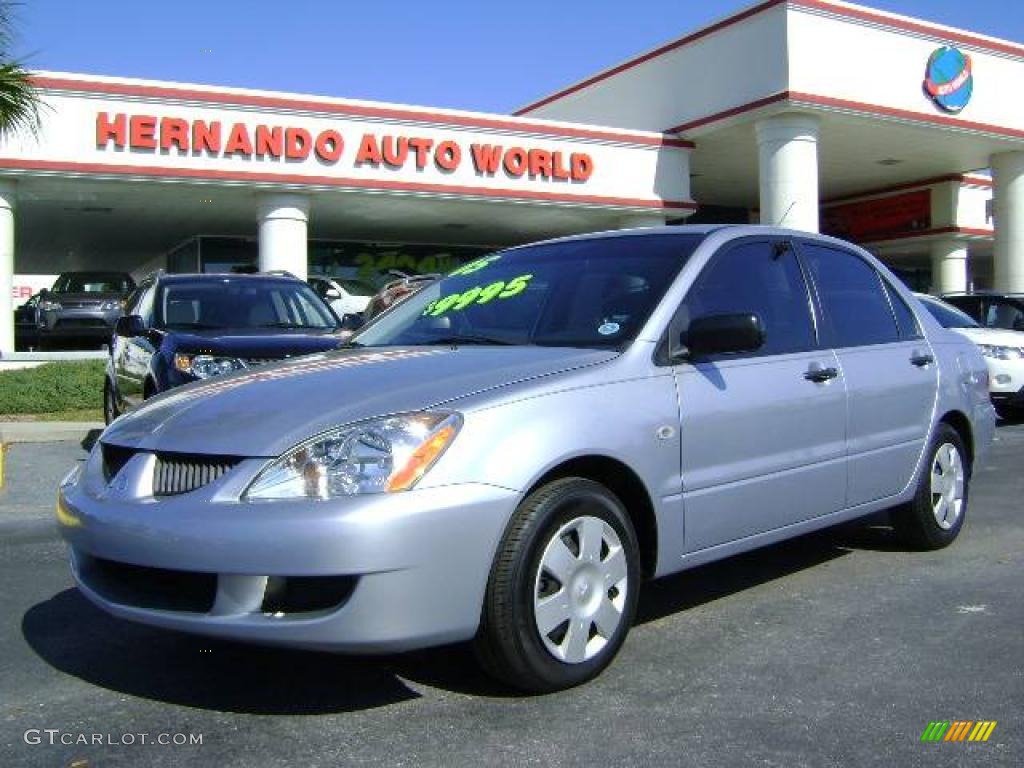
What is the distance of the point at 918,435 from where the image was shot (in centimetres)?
543

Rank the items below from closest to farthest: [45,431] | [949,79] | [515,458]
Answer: [515,458] → [45,431] → [949,79]

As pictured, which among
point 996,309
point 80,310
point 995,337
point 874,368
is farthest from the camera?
point 80,310

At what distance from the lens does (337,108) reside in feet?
63.5

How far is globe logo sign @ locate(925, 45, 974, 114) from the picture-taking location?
21672mm

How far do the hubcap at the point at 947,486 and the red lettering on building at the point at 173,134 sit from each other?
15.4 metres

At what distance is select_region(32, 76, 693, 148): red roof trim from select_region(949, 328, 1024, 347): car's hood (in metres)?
11.1

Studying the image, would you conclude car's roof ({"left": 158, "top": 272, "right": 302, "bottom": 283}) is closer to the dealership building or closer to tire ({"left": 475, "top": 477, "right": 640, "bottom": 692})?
tire ({"left": 475, "top": 477, "right": 640, "bottom": 692})

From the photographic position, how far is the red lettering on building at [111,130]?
17.6 metres

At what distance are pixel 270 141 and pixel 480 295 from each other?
1514 centimetres

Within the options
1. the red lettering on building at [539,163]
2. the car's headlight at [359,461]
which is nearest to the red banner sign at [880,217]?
the red lettering on building at [539,163]

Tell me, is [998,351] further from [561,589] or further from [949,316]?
[561,589]

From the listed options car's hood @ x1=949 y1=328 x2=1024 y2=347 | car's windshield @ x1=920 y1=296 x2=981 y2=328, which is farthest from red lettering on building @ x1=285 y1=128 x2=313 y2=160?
car's hood @ x1=949 y1=328 x2=1024 y2=347

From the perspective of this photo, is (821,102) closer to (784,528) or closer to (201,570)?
(784,528)

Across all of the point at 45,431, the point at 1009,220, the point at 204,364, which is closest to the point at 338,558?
the point at 204,364
